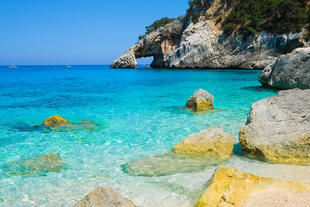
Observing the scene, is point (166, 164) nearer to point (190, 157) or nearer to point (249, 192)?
point (190, 157)

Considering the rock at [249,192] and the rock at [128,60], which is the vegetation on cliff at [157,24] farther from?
the rock at [249,192]

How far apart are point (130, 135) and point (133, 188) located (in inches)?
148

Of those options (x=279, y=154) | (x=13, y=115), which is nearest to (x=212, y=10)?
(x=13, y=115)

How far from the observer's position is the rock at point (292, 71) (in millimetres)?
15164

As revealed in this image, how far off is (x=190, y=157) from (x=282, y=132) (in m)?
2.21

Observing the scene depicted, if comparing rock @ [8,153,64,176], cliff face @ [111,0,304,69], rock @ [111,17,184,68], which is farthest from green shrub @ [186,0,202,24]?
rock @ [8,153,64,176]

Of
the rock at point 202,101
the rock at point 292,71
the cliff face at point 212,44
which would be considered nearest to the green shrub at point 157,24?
the cliff face at point 212,44

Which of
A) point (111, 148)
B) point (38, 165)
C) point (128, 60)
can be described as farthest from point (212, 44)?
point (38, 165)

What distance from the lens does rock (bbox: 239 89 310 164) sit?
582 centimetres

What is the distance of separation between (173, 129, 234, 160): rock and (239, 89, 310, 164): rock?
1.32 feet

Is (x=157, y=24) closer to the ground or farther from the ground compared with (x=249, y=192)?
farther from the ground

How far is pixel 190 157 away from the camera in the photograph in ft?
21.2

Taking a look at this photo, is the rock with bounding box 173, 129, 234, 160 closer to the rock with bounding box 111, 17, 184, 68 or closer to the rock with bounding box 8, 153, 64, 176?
the rock with bounding box 8, 153, 64, 176

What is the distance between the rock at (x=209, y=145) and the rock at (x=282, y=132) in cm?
40
